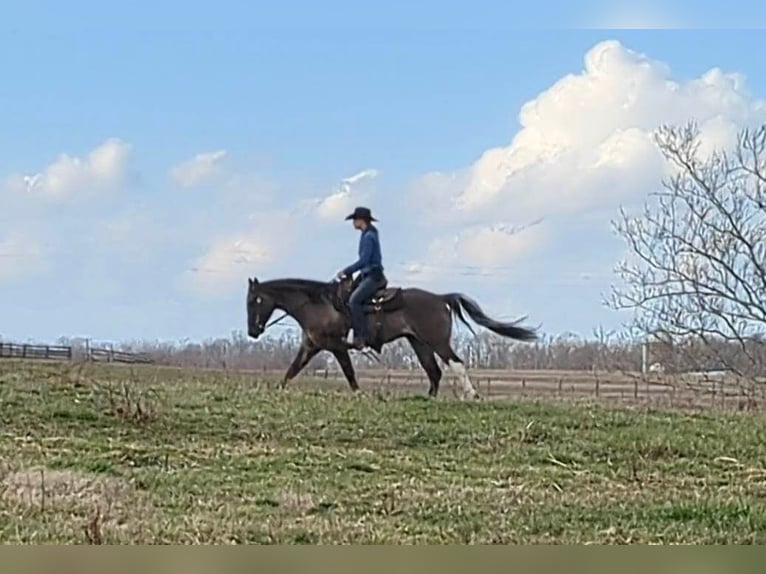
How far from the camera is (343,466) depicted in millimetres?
A: 3748

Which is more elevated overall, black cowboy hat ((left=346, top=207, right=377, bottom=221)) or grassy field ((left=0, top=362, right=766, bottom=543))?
black cowboy hat ((left=346, top=207, right=377, bottom=221))

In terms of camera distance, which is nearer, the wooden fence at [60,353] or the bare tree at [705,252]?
the wooden fence at [60,353]

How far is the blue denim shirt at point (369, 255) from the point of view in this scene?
3.76 meters

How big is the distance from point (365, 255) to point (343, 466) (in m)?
0.61

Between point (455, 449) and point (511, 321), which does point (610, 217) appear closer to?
point (511, 321)

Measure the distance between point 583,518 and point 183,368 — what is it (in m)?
1.22

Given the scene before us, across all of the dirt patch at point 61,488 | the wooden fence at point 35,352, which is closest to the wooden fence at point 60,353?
the wooden fence at point 35,352

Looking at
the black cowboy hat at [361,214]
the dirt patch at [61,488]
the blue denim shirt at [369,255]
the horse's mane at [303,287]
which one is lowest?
the dirt patch at [61,488]

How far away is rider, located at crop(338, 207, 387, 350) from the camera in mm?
3766

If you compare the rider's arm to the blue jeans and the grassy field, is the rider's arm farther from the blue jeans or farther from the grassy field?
the grassy field

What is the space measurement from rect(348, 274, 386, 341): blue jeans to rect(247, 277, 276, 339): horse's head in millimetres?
235

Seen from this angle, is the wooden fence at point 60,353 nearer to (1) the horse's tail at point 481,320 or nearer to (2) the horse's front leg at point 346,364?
(2) the horse's front leg at point 346,364

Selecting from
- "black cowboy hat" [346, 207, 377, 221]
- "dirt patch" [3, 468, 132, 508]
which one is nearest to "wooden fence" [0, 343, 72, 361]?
"dirt patch" [3, 468, 132, 508]

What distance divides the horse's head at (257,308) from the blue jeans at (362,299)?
0.23 meters
